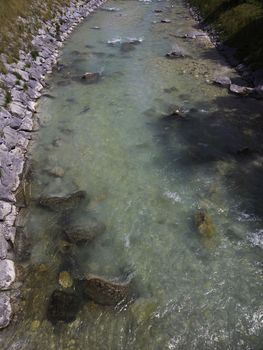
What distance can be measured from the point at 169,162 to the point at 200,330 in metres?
8.86

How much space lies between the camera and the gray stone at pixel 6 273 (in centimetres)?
1199

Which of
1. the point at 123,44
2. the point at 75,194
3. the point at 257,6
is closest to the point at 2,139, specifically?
the point at 75,194

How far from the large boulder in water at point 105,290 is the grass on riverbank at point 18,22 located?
1748 cm

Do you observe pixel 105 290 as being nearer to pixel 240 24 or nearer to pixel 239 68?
pixel 239 68

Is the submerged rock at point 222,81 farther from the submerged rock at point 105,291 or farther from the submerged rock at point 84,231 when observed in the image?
the submerged rock at point 105,291

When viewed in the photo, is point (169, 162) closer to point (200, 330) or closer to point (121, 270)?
→ point (121, 270)

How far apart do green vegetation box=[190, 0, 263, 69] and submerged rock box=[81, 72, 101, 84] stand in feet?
38.8

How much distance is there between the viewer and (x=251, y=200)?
15023mm

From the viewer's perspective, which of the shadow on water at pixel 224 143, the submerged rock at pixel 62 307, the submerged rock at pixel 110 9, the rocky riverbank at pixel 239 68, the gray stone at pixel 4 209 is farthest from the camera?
the submerged rock at pixel 110 9

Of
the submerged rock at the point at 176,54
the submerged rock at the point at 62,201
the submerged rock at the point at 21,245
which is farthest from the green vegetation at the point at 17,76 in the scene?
the submerged rock at the point at 21,245

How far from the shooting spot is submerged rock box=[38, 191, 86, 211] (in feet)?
50.3

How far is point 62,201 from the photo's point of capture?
613 inches

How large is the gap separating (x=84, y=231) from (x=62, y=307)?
3.45 metres

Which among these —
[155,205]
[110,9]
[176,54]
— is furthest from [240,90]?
[110,9]
